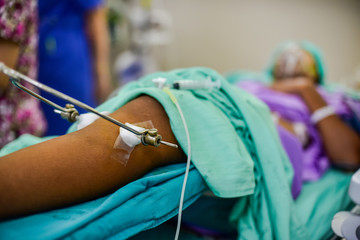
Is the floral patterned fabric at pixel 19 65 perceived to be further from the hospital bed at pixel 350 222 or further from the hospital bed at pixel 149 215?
the hospital bed at pixel 350 222

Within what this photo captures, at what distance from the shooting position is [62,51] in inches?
55.7

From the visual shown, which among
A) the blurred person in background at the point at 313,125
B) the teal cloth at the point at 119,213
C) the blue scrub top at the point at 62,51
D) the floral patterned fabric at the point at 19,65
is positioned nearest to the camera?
the teal cloth at the point at 119,213

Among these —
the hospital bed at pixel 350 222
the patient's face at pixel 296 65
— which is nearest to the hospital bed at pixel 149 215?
the hospital bed at pixel 350 222

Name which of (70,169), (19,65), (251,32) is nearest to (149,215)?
(70,169)

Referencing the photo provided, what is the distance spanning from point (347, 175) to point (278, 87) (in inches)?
24.2

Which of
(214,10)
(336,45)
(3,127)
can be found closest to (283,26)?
(336,45)

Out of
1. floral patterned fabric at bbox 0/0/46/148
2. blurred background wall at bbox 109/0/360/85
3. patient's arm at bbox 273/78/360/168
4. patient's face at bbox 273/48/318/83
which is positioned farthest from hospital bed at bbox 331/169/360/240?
blurred background wall at bbox 109/0/360/85

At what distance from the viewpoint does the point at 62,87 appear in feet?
4.76

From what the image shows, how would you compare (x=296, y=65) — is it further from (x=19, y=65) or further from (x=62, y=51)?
(x=19, y=65)

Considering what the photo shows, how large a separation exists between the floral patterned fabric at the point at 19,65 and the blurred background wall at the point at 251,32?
1.92 meters

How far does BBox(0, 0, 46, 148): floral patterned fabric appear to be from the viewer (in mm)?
747

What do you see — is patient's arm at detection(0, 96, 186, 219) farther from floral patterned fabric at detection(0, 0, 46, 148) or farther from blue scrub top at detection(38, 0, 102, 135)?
blue scrub top at detection(38, 0, 102, 135)

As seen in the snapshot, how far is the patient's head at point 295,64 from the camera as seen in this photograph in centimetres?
164

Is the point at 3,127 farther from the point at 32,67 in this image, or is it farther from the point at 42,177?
the point at 42,177
